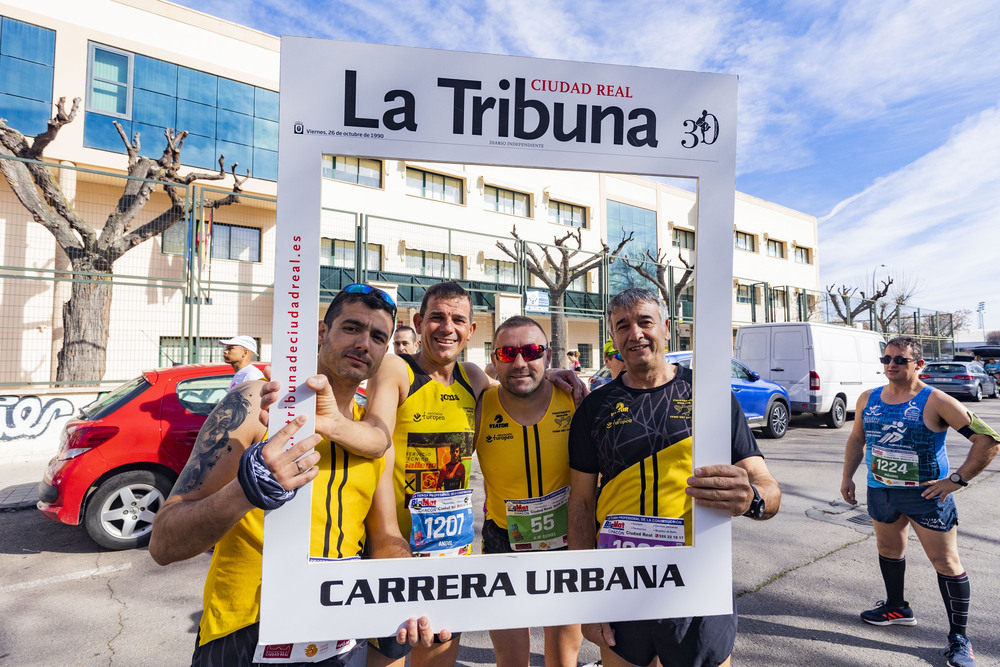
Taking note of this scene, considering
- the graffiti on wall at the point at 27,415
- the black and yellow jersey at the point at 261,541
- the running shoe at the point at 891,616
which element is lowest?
the running shoe at the point at 891,616

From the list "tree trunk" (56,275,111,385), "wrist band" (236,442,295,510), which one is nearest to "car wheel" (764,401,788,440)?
"wrist band" (236,442,295,510)

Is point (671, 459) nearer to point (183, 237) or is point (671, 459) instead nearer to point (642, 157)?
point (642, 157)

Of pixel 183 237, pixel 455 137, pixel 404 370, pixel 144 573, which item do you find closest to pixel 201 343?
pixel 183 237

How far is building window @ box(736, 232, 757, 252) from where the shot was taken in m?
28.0

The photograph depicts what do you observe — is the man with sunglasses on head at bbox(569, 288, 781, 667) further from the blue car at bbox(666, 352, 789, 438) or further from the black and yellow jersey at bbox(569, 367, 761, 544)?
the blue car at bbox(666, 352, 789, 438)

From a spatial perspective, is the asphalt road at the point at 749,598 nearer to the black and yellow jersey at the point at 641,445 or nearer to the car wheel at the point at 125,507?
the car wheel at the point at 125,507

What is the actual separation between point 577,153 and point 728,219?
1.56 feet

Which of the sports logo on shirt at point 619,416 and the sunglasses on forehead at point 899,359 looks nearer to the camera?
the sports logo on shirt at point 619,416

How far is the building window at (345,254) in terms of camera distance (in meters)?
9.50

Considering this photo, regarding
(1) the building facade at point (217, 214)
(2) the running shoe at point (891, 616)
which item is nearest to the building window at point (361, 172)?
(1) the building facade at point (217, 214)

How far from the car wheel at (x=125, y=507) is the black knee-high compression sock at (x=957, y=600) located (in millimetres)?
6043

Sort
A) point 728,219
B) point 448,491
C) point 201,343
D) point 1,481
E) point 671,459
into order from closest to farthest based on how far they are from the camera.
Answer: point 728,219, point 671,459, point 448,491, point 1,481, point 201,343

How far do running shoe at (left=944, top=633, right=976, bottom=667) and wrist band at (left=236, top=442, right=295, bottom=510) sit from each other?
369cm

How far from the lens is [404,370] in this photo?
7.00 ft
